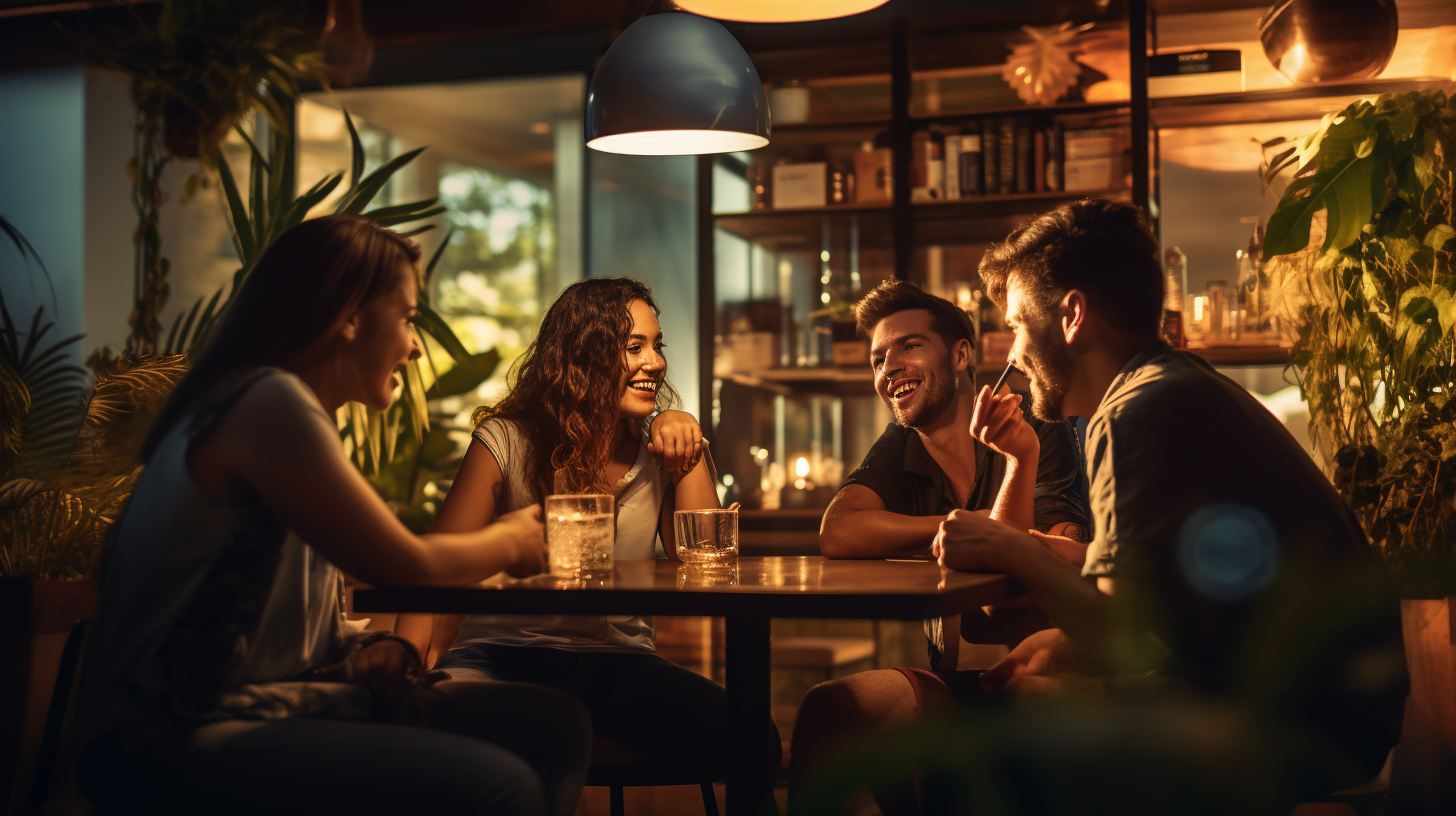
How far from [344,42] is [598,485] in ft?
8.78

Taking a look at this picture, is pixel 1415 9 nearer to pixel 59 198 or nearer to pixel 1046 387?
pixel 1046 387

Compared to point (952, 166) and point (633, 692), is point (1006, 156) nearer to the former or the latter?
point (952, 166)

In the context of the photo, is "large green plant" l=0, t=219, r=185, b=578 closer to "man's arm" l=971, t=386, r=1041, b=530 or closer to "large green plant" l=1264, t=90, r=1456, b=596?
"man's arm" l=971, t=386, r=1041, b=530

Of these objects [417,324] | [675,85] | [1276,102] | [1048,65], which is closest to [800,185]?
[1048,65]

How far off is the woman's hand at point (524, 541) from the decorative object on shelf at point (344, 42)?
3111mm

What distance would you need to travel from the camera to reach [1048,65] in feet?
12.9

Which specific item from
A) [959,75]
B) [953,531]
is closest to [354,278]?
[953,531]

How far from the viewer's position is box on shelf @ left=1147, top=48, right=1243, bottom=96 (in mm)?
3730

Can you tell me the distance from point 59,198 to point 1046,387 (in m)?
4.75

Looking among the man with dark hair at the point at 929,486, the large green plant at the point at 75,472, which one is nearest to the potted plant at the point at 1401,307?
the man with dark hair at the point at 929,486

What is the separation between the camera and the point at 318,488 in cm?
121

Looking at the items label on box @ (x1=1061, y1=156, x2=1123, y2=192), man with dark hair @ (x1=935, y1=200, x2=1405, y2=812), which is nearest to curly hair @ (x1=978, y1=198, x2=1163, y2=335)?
man with dark hair @ (x1=935, y1=200, x2=1405, y2=812)

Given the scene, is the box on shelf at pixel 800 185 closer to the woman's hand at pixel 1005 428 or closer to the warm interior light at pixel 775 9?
the warm interior light at pixel 775 9

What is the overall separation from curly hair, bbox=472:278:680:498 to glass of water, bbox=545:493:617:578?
0.44m
